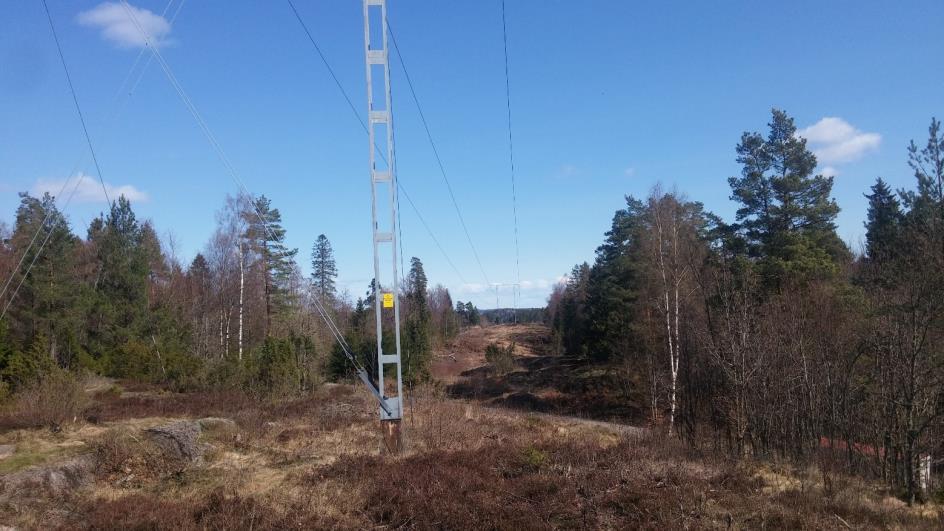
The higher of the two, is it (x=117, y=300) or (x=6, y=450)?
(x=117, y=300)

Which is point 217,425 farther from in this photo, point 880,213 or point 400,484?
point 880,213

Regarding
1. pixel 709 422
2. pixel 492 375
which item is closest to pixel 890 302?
pixel 709 422

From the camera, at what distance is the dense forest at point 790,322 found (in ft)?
40.1

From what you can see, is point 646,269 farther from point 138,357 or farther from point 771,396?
point 138,357

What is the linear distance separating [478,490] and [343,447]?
473 centimetres

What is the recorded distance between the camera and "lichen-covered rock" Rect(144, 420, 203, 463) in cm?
1085

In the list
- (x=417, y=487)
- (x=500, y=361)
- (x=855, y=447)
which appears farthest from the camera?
(x=500, y=361)

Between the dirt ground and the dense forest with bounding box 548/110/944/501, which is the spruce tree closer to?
the dirt ground

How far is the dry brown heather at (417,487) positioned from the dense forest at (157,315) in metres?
5.23

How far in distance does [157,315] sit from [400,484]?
26.3 meters

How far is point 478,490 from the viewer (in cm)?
871

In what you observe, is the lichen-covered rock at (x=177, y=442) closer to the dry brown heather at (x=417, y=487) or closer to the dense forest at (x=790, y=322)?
the dry brown heather at (x=417, y=487)

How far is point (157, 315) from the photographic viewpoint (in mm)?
30609

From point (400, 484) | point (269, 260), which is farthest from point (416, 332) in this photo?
point (400, 484)
